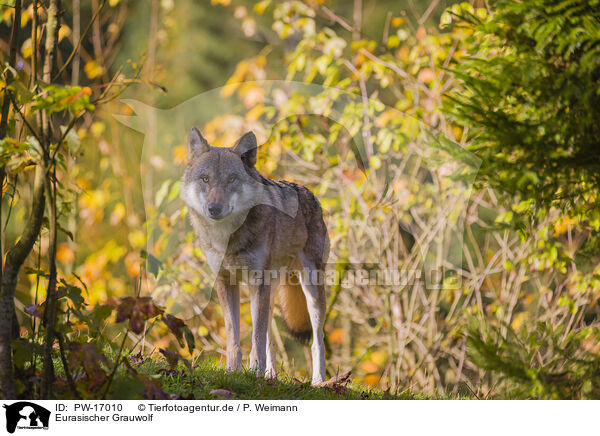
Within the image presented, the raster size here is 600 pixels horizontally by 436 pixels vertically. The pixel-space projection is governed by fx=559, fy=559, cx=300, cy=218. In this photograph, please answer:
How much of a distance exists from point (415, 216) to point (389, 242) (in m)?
0.38

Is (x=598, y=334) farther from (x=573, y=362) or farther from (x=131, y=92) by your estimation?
(x=131, y=92)

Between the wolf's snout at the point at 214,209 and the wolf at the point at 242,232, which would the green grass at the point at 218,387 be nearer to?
the wolf at the point at 242,232

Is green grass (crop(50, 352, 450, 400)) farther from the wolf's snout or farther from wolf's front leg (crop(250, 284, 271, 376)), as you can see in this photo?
the wolf's snout

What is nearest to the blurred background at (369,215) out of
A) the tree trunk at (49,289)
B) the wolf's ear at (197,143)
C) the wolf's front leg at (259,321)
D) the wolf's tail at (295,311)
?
the wolf's ear at (197,143)

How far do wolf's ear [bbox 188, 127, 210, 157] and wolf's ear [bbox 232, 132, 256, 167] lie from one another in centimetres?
22

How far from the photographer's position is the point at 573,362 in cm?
272

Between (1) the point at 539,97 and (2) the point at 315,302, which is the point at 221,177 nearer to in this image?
(2) the point at 315,302

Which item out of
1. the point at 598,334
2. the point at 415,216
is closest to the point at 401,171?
the point at 415,216

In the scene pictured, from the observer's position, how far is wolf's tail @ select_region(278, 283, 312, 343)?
4.59 m

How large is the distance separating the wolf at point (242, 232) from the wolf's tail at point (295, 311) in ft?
0.87
